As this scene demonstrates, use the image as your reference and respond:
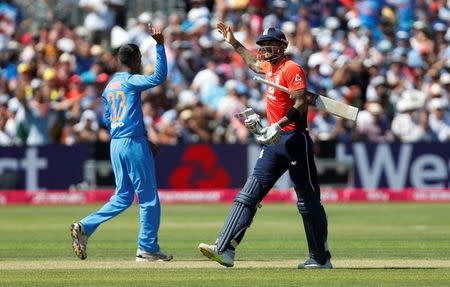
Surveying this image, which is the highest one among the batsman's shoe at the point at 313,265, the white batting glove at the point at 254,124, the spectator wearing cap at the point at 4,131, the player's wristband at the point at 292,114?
the player's wristband at the point at 292,114

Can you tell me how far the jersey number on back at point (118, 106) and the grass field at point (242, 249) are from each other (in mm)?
1288

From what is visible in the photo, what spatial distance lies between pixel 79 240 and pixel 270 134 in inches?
83.0

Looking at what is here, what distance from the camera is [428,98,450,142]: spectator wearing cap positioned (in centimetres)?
2242

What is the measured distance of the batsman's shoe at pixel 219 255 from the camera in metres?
10.5

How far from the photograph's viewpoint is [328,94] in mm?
22875

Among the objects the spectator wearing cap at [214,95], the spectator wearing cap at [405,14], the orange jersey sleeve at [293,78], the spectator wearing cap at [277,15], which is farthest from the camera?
the spectator wearing cap at [405,14]

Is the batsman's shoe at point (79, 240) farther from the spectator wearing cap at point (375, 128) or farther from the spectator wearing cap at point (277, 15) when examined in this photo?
the spectator wearing cap at point (277, 15)

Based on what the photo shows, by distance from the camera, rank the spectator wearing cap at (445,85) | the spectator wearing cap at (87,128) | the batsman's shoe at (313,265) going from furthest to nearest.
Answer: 1. the spectator wearing cap at (445,85)
2. the spectator wearing cap at (87,128)
3. the batsman's shoe at (313,265)

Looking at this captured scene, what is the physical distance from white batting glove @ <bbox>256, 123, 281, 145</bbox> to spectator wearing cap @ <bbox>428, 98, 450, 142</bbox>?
12396 mm

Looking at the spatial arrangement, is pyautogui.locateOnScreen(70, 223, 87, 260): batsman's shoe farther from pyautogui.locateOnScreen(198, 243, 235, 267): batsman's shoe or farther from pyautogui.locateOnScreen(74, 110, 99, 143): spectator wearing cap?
pyautogui.locateOnScreen(74, 110, 99, 143): spectator wearing cap

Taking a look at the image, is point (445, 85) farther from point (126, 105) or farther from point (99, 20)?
point (126, 105)

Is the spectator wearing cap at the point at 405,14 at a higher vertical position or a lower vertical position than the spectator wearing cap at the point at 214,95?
higher

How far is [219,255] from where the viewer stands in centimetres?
1057

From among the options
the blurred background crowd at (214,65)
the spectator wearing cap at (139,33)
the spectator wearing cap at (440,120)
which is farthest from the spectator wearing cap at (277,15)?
the spectator wearing cap at (440,120)
